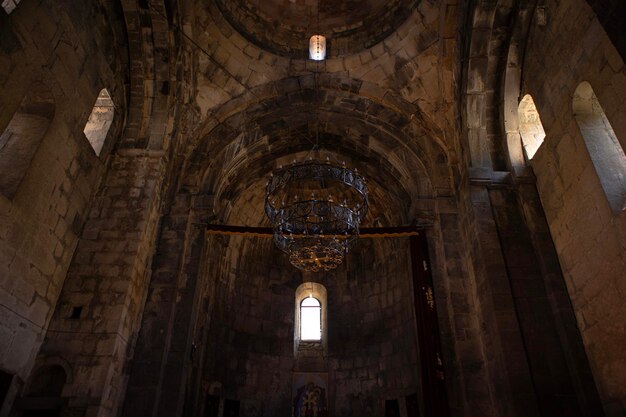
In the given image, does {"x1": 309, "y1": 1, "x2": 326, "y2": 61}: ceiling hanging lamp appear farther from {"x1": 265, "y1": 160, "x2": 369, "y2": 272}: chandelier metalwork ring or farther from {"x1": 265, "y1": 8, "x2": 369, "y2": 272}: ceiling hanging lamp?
{"x1": 265, "y1": 160, "x2": 369, "y2": 272}: chandelier metalwork ring

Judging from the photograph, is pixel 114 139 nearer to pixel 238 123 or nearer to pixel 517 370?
pixel 238 123

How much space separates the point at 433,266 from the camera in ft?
27.9

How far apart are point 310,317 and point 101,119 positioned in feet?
25.1

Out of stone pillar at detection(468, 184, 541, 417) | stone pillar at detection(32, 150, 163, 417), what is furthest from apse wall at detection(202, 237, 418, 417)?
stone pillar at detection(32, 150, 163, 417)

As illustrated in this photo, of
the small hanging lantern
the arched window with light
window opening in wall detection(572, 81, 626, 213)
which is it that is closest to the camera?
window opening in wall detection(572, 81, 626, 213)

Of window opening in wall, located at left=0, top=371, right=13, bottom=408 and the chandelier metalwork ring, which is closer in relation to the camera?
window opening in wall, located at left=0, top=371, right=13, bottom=408

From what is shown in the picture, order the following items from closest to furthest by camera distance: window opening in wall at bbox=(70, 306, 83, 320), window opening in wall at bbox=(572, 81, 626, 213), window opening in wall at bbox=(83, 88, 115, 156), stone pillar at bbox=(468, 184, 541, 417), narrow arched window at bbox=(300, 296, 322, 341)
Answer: window opening in wall at bbox=(572, 81, 626, 213), stone pillar at bbox=(468, 184, 541, 417), window opening in wall at bbox=(70, 306, 83, 320), window opening in wall at bbox=(83, 88, 115, 156), narrow arched window at bbox=(300, 296, 322, 341)

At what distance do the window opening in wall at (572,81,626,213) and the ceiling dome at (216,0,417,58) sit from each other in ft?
16.2

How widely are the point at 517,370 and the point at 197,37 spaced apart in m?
8.50

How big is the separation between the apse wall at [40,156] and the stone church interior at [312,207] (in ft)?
0.11

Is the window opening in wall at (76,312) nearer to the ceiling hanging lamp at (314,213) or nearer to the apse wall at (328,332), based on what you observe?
the ceiling hanging lamp at (314,213)

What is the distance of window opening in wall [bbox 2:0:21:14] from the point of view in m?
4.80

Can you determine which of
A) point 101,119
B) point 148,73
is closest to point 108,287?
point 101,119

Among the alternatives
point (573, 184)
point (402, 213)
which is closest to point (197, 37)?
point (402, 213)
